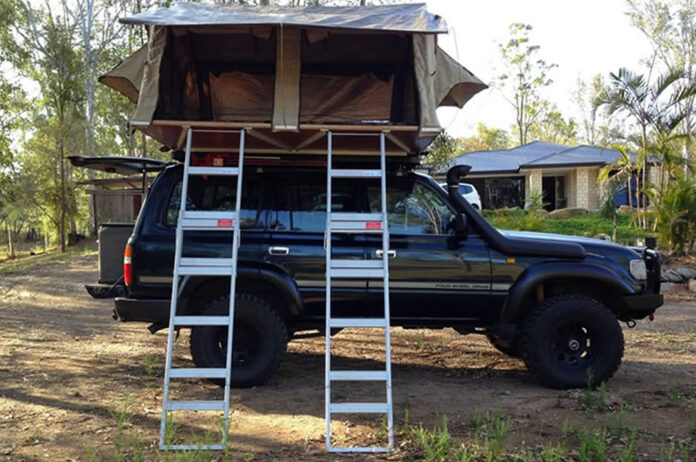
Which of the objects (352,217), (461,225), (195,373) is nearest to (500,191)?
(461,225)

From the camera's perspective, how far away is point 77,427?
15.0 ft

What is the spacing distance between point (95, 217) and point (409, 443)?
75.6 feet

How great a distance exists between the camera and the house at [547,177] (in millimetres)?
26625

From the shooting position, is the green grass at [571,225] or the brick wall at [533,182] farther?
the brick wall at [533,182]

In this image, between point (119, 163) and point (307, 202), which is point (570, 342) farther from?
point (119, 163)

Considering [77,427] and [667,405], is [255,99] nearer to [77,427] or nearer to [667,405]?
[77,427]

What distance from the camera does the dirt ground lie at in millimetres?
4281

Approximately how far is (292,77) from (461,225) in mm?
1921

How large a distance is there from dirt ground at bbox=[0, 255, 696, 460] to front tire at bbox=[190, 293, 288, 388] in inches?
6.9

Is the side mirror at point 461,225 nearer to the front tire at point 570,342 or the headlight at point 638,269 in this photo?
the front tire at point 570,342

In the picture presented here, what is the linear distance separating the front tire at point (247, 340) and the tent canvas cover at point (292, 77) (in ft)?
4.75

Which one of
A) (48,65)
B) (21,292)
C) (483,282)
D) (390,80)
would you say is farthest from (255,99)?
(48,65)

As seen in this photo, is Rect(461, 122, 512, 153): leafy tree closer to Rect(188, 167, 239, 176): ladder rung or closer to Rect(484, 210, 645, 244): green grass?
Rect(484, 210, 645, 244): green grass

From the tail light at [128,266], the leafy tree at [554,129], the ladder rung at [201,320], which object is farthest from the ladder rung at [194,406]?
the leafy tree at [554,129]
